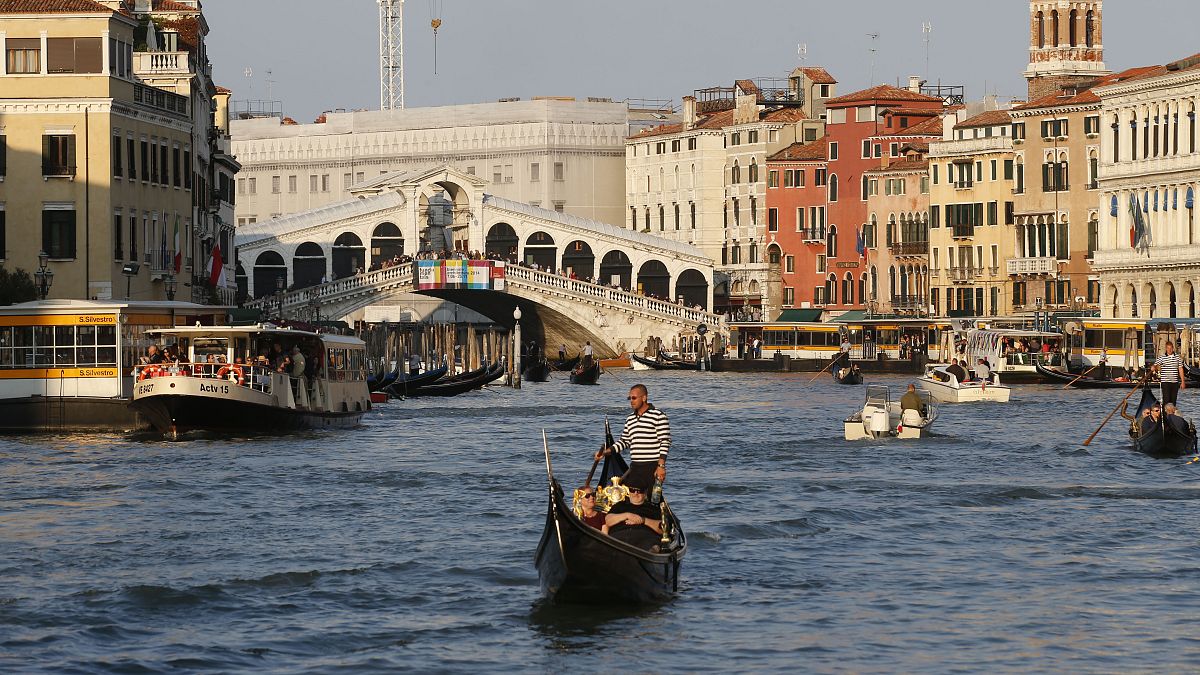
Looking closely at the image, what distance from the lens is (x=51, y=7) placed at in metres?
42.9

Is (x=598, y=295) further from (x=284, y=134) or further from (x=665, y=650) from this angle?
(x=665, y=650)

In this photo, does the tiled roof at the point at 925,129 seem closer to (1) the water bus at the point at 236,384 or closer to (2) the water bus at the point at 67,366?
(1) the water bus at the point at 236,384

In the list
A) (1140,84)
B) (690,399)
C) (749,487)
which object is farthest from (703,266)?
(749,487)

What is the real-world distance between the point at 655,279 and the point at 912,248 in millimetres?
9701

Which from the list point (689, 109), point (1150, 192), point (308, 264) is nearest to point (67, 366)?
point (1150, 192)

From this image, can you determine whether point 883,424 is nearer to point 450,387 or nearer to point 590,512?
point 590,512

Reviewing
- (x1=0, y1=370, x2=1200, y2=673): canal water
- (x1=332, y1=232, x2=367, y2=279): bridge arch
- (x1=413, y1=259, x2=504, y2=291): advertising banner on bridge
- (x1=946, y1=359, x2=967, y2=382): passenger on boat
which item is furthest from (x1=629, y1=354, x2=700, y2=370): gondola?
(x1=0, y1=370, x2=1200, y2=673): canal water

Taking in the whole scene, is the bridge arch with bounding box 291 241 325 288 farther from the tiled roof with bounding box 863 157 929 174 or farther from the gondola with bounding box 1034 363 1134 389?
the gondola with bounding box 1034 363 1134 389

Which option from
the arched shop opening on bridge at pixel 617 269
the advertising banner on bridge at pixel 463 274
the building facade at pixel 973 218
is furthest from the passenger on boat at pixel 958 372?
the arched shop opening on bridge at pixel 617 269

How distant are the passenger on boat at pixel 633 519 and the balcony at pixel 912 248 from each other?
218ft

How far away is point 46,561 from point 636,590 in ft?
18.1

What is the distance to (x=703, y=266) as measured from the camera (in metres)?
86.0

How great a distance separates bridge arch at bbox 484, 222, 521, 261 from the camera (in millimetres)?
85750

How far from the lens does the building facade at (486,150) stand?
317ft
